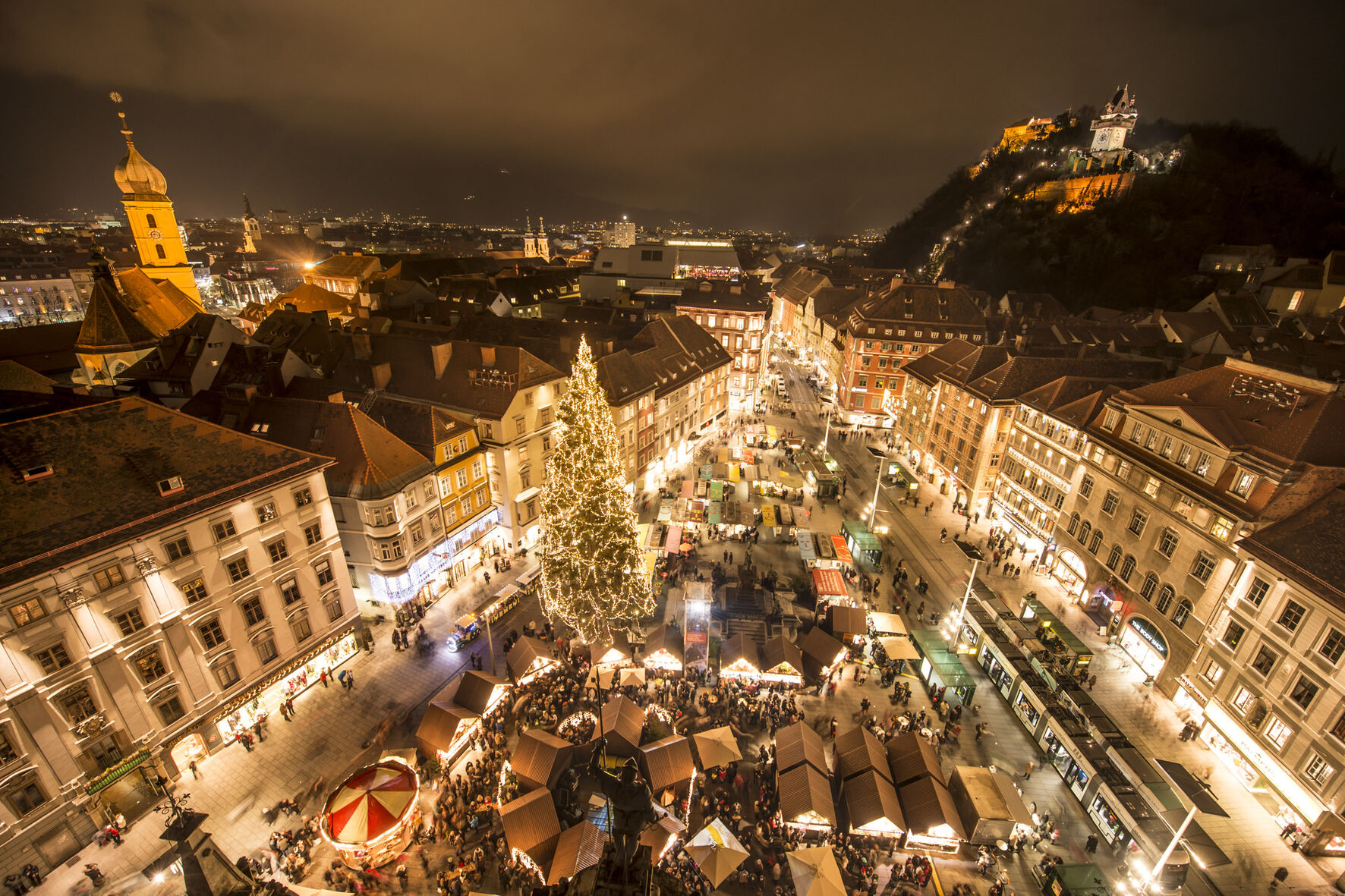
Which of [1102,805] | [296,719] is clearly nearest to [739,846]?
[1102,805]

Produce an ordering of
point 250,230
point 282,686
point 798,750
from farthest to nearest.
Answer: point 250,230
point 282,686
point 798,750

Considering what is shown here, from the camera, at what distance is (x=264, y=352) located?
131 ft

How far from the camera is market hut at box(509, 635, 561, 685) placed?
92.4ft

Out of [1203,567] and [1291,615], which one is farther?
[1203,567]

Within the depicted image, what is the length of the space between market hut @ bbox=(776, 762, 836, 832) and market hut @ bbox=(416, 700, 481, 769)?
14365 mm

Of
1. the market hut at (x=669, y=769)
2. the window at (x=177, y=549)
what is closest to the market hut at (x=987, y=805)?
the market hut at (x=669, y=769)

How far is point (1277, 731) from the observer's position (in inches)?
914

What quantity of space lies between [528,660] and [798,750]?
47.3 feet

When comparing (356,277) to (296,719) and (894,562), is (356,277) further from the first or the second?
(894,562)

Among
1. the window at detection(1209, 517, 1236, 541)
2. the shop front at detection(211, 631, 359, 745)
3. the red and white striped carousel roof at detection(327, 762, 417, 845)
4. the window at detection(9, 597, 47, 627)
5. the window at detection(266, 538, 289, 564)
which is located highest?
the window at detection(9, 597, 47, 627)

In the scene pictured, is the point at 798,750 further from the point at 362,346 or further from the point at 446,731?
the point at 362,346

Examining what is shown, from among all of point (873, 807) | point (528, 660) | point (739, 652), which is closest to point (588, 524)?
point (528, 660)

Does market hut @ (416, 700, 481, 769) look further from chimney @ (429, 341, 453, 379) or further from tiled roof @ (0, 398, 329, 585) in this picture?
chimney @ (429, 341, 453, 379)

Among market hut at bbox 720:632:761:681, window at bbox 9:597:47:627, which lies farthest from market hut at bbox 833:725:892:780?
window at bbox 9:597:47:627
